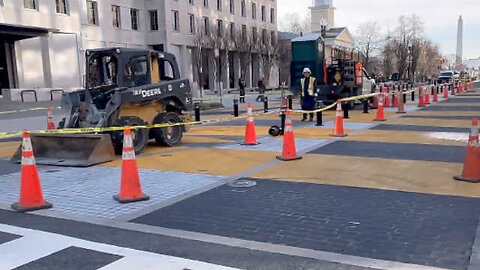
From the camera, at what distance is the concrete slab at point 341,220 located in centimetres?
458

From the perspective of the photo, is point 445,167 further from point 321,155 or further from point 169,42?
point 169,42

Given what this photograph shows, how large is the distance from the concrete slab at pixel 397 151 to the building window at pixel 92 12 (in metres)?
37.3

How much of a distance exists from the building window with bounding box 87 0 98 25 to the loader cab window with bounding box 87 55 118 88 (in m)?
34.8

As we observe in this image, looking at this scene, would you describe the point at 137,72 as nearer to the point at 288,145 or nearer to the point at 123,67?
the point at 123,67

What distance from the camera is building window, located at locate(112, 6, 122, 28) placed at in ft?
152

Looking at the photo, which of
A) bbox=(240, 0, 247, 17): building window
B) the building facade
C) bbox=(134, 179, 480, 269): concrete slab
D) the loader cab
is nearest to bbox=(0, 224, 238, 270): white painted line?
bbox=(134, 179, 480, 269): concrete slab

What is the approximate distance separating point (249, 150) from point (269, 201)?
4.43 meters

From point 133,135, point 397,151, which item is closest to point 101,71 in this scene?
point 133,135

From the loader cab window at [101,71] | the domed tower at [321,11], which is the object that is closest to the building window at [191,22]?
the loader cab window at [101,71]

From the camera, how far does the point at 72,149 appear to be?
9.85 meters

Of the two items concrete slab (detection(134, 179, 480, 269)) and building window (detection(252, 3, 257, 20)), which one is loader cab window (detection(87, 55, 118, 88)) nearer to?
concrete slab (detection(134, 179, 480, 269))

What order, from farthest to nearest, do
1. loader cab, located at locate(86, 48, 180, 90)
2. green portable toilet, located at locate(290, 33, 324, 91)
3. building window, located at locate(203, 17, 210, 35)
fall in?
building window, located at locate(203, 17, 210, 35), green portable toilet, located at locate(290, 33, 324, 91), loader cab, located at locate(86, 48, 180, 90)

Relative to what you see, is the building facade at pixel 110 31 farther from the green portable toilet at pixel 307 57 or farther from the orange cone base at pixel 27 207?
the orange cone base at pixel 27 207

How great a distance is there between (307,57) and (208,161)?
538 inches
